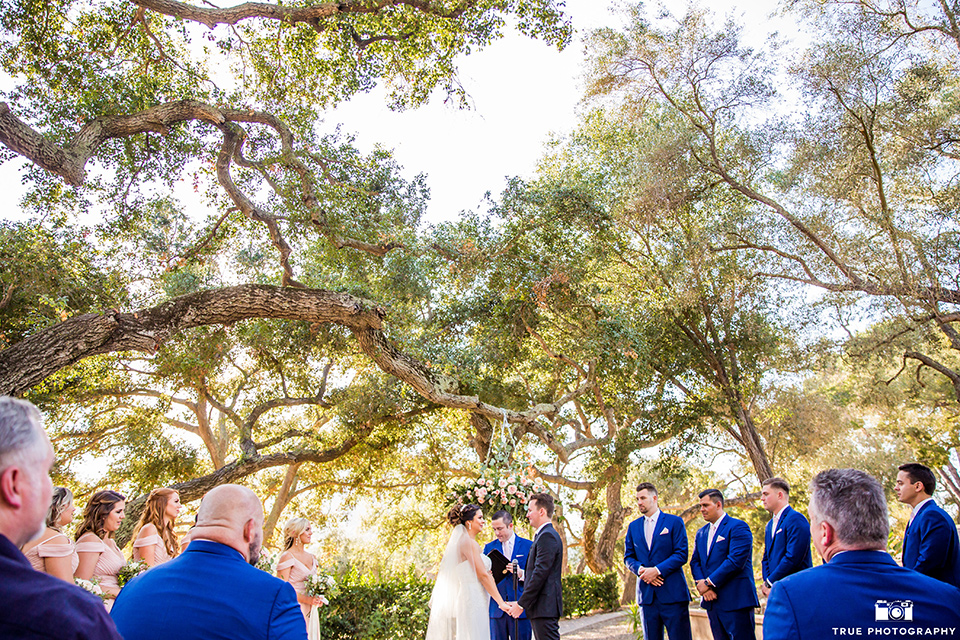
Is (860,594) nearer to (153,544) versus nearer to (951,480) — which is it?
(153,544)

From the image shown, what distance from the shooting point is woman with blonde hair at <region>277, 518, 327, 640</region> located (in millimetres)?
5082

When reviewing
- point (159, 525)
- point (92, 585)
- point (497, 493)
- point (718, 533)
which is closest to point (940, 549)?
point (718, 533)

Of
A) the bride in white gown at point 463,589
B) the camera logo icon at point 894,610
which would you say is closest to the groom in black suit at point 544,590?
the bride in white gown at point 463,589

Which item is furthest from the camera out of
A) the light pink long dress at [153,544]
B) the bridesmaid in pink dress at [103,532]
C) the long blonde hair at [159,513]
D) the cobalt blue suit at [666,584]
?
the cobalt blue suit at [666,584]

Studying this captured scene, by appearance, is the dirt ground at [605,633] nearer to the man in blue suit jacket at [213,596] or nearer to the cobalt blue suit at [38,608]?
the man in blue suit jacket at [213,596]

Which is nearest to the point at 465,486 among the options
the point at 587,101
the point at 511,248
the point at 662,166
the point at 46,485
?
the point at 511,248

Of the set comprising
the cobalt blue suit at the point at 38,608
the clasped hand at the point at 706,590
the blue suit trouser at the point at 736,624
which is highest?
the cobalt blue suit at the point at 38,608

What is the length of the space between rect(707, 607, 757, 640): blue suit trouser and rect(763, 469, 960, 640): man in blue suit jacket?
3941 mm

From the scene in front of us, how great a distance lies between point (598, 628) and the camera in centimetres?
1136

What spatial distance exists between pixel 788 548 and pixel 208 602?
4.77 m

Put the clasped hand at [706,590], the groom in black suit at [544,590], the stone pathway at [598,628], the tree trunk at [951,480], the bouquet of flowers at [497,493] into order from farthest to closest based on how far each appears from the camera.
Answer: the tree trunk at [951,480] → the stone pathway at [598,628] → the bouquet of flowers at [497,493] → the clasped hand at [706,590] → the groom in black suit at [544,590]

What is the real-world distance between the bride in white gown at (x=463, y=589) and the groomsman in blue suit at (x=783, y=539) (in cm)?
265

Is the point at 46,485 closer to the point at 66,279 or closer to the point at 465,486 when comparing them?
the point at 465,486

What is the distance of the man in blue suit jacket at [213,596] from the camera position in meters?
1.87
